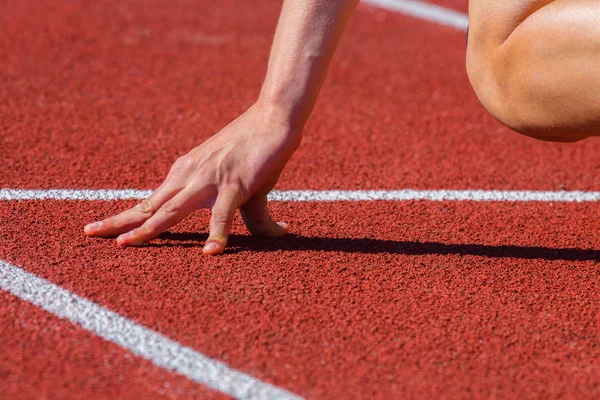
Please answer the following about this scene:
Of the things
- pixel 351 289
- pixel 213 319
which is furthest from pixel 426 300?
pixel 213 319

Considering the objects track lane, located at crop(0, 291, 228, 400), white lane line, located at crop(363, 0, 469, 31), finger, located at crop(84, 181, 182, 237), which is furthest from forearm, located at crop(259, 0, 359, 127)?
white lane line, located at crop(363, 0, 469, 31)

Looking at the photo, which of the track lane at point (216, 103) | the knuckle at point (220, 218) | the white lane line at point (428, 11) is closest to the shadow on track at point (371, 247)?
the knuckle at point (220, 218)

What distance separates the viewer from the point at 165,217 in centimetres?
265

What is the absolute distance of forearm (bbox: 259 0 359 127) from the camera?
8.71 ft

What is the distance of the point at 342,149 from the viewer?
150 inches

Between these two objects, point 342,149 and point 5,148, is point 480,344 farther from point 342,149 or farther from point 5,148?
point 5,148

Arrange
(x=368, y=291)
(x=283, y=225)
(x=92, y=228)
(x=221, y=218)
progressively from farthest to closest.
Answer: (x=283, y=225) < (x=92, y=228) < (x=221, y=218) < (x=368, y=291)

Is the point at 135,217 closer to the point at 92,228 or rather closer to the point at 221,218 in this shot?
the point at 92,228

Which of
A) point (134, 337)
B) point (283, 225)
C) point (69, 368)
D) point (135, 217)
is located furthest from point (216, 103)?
point (69, 368)

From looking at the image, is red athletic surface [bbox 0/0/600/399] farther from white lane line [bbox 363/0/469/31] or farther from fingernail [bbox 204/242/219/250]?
white lane line [bbox 363/0/469/31]

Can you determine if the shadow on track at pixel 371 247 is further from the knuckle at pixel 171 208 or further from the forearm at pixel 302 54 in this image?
the forearm at pixel 302 54

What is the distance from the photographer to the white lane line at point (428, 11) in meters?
6.17

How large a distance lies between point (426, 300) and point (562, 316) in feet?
1.15

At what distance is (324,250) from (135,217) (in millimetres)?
554
